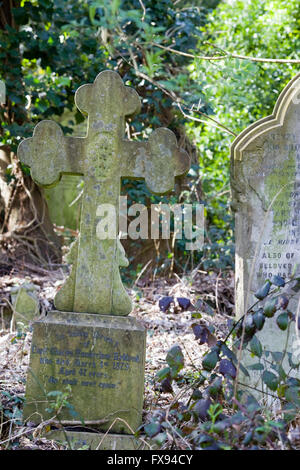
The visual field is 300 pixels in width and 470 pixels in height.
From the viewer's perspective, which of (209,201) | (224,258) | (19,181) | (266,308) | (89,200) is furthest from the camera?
(209,201)

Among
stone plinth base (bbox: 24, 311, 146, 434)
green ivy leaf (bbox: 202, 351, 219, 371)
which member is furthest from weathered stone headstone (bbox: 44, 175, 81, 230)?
green ivy leaf (bbox: 202, 351, 219, 371)

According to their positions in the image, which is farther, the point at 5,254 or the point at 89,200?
the point at 5,254

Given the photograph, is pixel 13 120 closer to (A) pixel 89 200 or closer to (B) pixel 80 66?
(B) pixel 80 66

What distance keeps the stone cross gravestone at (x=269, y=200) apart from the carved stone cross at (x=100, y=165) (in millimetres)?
655

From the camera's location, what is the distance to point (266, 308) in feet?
9.96

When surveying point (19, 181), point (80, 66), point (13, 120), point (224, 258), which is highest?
point (80, 66)

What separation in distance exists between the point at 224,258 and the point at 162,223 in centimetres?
99

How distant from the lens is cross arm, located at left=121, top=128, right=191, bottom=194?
3879mm

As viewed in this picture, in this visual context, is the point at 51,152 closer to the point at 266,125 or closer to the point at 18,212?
the point at 266,125

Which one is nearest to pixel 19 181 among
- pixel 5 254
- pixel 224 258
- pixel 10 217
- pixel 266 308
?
pixel 10 217

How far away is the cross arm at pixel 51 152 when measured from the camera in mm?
3947

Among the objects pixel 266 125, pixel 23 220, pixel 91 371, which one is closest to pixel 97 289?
pixel 91 371

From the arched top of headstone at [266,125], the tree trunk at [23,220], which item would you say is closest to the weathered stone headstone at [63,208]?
the tree trunk at [23,220]

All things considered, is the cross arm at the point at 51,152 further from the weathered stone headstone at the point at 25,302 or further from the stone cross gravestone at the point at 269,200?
the weathered stone headstone at the point at 25,302
